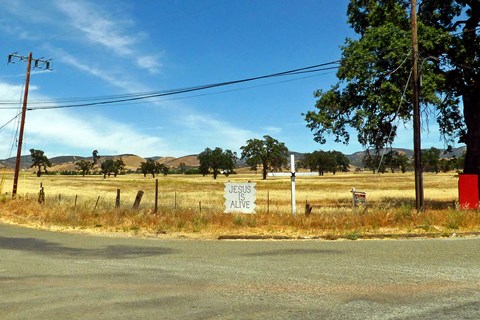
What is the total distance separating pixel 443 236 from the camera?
43.2ft

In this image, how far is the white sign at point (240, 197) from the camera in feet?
57.4

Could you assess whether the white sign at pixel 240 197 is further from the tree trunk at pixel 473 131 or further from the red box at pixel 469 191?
the tree trunk at pixel 473 131

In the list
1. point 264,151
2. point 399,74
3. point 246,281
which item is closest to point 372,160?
point 399,74

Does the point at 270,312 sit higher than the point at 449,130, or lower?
lower

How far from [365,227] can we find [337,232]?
4.36 feet

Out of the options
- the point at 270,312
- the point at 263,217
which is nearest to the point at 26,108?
the point at 263,217

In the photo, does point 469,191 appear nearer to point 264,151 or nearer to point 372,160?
point 372,160

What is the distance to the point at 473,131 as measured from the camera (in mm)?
24281

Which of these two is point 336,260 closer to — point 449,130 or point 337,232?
point 337,232

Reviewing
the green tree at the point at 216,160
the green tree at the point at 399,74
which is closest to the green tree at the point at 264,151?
the green tree at the point at 216,160

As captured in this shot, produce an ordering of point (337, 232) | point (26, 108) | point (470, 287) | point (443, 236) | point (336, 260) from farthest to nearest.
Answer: point (26, 108) < point (337, 232) < point (443, 236) < point (336, 260) < point (470, 287)

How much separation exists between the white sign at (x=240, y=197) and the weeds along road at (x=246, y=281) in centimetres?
555

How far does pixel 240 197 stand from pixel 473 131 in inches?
606

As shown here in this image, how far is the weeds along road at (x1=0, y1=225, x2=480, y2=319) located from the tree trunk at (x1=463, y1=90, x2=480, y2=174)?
14.2 m
